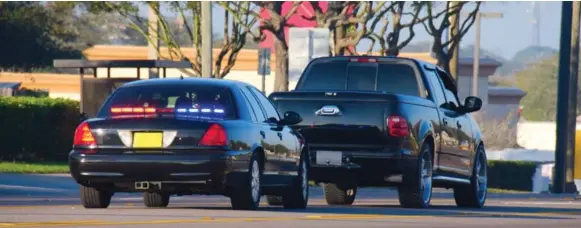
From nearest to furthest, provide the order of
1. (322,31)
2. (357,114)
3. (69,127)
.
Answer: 1. (357,114)
2. (322,31)
3. (69,127)

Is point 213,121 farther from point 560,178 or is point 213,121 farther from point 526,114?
point 526,114

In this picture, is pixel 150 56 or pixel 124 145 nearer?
pixel 124 145

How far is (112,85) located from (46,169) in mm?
2787

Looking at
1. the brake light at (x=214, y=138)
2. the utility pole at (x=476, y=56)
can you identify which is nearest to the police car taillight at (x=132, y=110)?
the brake light at (x=214, y=138)

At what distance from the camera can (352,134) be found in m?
18.5

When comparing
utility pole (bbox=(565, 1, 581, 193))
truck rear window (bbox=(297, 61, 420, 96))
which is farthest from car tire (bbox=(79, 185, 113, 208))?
utility pole (bbox=(565, 1, 581, 193))

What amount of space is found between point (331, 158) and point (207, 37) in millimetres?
11181

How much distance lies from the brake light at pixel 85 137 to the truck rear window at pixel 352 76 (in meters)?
4.91

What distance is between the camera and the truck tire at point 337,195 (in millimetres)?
20734

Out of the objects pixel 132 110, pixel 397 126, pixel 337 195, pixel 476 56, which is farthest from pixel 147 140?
pixel 476 56

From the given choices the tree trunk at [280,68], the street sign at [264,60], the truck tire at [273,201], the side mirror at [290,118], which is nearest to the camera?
the side mirror at [290,118]

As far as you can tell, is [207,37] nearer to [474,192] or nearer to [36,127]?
[36,127]

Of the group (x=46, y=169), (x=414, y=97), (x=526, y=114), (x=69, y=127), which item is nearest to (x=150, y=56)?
(x=69, y=127)

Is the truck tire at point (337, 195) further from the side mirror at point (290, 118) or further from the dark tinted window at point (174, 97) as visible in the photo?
the dark tinted window at point (174, 97)
